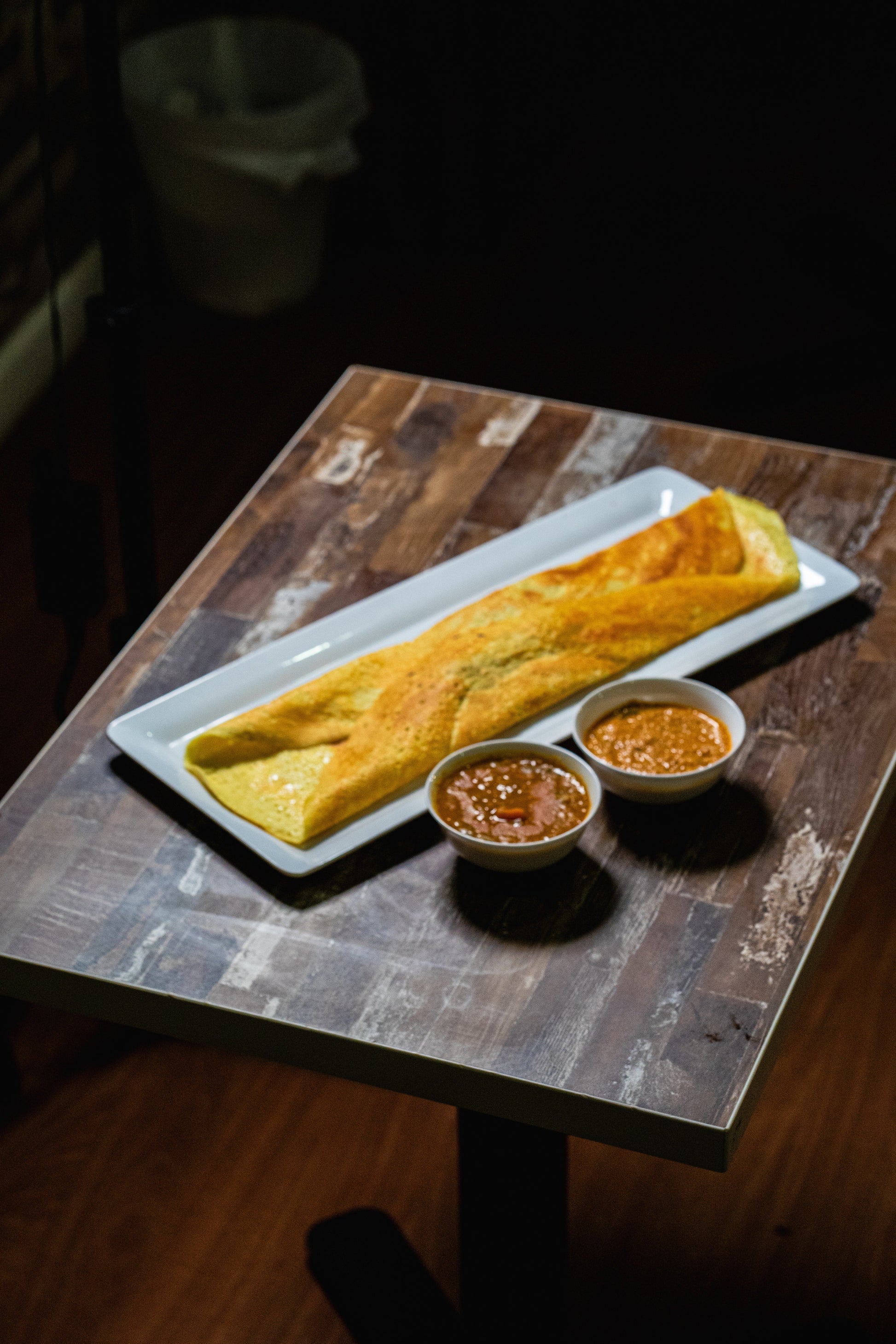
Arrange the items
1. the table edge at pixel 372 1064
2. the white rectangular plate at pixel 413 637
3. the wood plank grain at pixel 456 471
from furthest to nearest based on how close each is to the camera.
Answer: the wood plank grain at pixel 456 471, the white rectangular plate at pixel 413 637, the table edge at pixel 372 1064

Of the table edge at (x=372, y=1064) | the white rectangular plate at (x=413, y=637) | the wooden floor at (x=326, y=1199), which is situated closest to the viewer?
the table edge at (x=372, y=1064)

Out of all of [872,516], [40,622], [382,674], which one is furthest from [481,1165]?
[40,622]

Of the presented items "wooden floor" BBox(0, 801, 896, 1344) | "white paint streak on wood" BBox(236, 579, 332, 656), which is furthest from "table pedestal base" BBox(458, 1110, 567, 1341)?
"white paint streak on wood" BBox(236, 579, 332, 656)

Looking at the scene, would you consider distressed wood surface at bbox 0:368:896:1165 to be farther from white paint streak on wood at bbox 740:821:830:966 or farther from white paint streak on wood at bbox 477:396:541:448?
white paint streak on wood at bbox 477:396:541:448

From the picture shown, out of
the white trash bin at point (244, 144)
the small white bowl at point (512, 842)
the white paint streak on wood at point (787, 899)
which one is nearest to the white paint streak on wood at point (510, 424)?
the small white bowl at point (512, 842)

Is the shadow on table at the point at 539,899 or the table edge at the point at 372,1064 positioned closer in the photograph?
the table edge at the point at 372,1064

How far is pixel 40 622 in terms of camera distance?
2.72 meters

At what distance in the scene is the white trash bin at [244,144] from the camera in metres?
3.25

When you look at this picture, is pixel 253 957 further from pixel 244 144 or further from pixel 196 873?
pixel 244 144

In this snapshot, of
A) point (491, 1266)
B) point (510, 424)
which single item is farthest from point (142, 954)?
point (510, 424)

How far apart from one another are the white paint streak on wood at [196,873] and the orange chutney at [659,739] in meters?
0.33

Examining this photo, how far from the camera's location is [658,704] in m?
1.36

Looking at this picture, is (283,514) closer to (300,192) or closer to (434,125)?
(300,192)

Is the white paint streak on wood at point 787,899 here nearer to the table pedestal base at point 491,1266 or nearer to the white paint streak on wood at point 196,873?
the table pedestal base at point 491,1266
